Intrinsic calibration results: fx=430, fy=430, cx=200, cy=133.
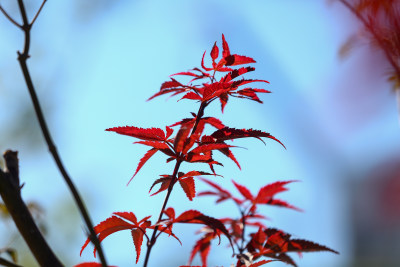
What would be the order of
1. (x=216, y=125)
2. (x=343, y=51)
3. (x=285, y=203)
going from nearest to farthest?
1. (x=216, y=125)
2. (x=285, y=203)
3. (x=343, y=51)

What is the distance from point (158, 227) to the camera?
0.61 metres

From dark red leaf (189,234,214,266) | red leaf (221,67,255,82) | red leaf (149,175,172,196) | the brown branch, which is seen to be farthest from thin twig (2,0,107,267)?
dark red leaf (189,234,214,266)

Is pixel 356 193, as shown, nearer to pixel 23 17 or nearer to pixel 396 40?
pixel 396 40

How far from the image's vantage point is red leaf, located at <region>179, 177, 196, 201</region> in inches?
24.7

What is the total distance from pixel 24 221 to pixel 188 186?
0.77 feet

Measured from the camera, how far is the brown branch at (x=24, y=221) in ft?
1.54

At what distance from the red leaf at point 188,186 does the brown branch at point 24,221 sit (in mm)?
215

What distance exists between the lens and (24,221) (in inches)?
19.1

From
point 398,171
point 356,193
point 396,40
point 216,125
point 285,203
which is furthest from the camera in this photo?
point 356,193

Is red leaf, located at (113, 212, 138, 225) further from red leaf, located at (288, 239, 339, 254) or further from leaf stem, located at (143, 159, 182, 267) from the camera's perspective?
red leaf, located at (288, 239, 339, 254)

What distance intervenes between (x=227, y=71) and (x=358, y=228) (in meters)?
4.39

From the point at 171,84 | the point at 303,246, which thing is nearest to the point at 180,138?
the point at 171,84

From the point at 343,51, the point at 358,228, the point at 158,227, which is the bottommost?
the point at 358,228

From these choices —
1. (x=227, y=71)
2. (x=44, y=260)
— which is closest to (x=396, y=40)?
(x=227, y=71)
